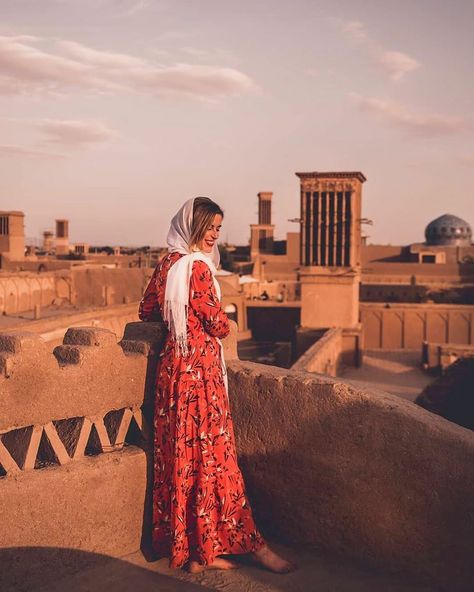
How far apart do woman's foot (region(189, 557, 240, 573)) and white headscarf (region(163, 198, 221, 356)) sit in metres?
0.96

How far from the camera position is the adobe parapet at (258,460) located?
2.95 meters

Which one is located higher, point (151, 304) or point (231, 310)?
point (151, 304)

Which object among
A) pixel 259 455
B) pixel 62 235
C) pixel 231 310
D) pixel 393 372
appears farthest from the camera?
pixel 62 235

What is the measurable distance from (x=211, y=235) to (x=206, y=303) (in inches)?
14.4

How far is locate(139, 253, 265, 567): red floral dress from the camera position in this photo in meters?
3.25

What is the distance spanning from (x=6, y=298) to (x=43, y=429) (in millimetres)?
22398

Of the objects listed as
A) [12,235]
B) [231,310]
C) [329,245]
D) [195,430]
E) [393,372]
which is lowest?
[393,372]

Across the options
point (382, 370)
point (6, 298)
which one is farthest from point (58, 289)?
point (382, 370)

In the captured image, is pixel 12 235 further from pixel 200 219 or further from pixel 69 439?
pixel 69 439

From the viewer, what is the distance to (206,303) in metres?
3.38

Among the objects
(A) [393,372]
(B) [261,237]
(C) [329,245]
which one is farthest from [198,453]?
(B) [261,237]

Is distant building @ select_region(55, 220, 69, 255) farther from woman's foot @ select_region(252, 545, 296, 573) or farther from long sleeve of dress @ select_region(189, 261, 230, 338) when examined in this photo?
woman's foot @ select_region(252, 545, 296, 573)

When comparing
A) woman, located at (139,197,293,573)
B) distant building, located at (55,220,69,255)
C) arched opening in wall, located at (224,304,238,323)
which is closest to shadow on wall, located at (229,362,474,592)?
woman, located at (139,197,293,573)

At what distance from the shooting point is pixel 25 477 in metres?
2.91
